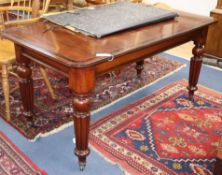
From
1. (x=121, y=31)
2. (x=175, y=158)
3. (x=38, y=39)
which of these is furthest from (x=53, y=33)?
Result: (x=175, y=158)

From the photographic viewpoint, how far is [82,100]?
1574 mm

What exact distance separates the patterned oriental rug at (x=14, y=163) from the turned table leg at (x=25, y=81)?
255 mm

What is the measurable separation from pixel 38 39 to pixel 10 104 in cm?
91

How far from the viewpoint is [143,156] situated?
194 centimetres

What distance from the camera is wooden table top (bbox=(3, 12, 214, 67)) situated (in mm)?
1509

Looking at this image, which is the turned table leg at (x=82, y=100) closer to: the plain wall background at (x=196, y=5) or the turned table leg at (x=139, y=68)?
the turned table leg at (x=139, y=68)

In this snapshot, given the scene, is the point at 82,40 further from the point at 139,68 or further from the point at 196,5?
the point at 196,5

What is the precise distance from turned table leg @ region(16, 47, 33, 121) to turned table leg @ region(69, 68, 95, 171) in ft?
1.58

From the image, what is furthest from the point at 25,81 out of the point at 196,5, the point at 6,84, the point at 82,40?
the point at 196,5

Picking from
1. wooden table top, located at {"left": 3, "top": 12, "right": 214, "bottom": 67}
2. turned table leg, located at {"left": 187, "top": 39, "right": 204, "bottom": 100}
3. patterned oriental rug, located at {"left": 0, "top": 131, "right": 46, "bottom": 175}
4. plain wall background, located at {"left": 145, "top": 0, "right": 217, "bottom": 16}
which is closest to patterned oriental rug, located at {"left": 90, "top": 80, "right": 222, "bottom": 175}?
turned table leg, located at {"left": 187, "top": 39, "right": 204, "bottom": 100}

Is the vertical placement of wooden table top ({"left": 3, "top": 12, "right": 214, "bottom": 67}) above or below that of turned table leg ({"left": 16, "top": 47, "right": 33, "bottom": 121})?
above

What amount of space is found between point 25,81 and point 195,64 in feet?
4.25

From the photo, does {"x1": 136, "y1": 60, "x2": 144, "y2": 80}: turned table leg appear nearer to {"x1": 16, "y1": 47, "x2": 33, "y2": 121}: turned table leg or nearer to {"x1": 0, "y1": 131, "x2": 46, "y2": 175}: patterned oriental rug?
{"x1": 16, "y1": 47, "x2": 33, "y2": 121}: turned table leg

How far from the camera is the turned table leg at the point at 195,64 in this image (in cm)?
233
